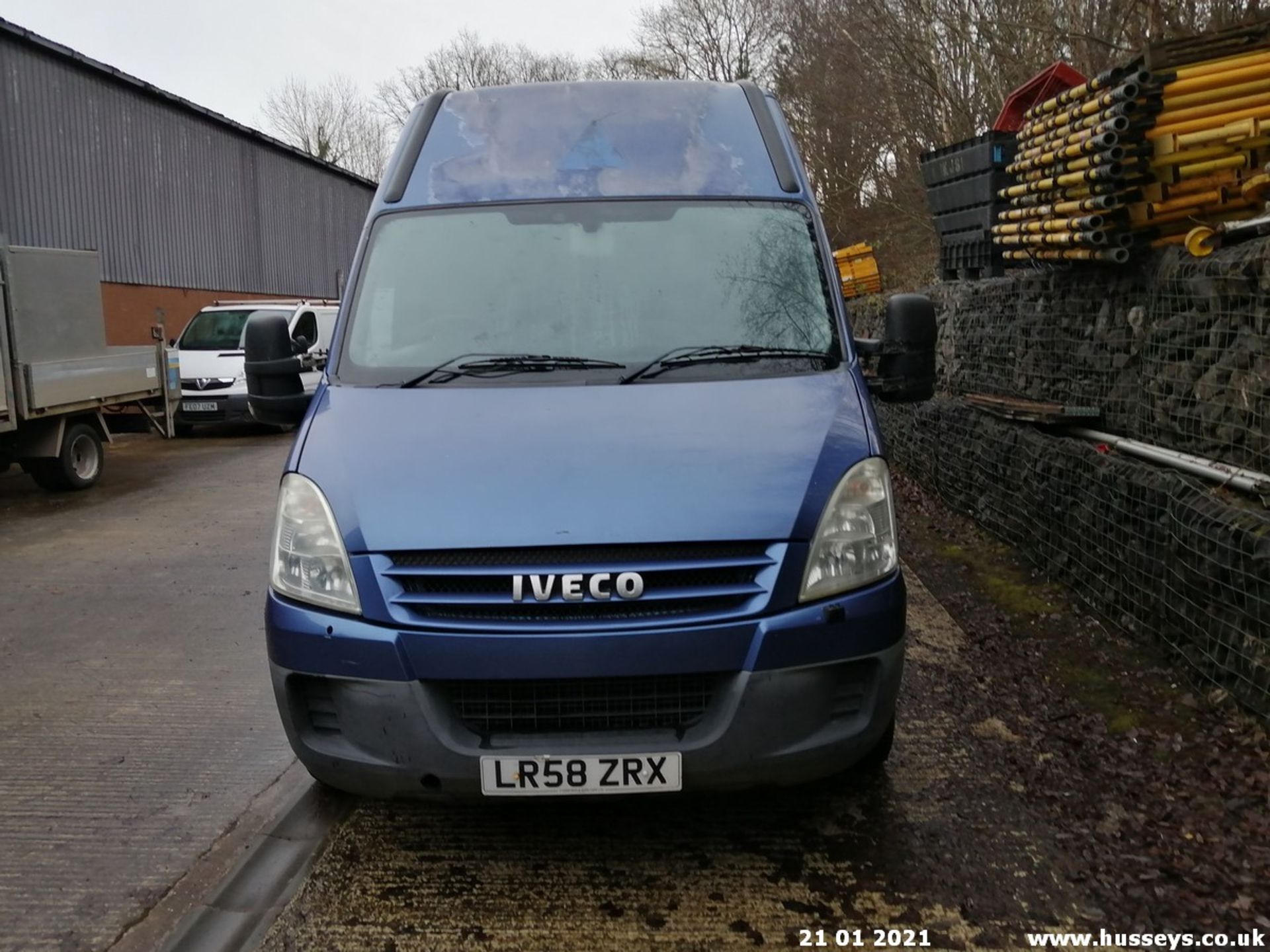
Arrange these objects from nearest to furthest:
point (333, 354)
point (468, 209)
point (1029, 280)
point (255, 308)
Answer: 1. point (333, 354)
2. point (468, 209)
3. point (1029, 280)
4. point (255, 308)

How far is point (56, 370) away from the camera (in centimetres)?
1113

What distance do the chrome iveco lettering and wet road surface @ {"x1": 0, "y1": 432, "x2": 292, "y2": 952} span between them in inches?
62.0

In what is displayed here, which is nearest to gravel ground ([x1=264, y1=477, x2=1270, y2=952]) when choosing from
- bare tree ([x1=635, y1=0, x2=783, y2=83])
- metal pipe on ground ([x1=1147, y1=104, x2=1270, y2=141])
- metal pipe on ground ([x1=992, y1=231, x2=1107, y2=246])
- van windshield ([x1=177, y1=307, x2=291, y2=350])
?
metal pipe on ground ([x1=992, y1=231, x2=1107, y2=246])

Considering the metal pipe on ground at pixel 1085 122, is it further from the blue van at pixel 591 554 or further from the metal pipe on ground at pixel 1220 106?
the blue van at pixel 591 554

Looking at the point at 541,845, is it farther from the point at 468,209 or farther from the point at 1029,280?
the point at 1029,280

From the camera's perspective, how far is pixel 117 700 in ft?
17.3

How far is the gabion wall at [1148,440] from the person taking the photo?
4.43m

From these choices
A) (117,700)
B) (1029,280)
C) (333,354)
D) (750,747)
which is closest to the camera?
(750,747)

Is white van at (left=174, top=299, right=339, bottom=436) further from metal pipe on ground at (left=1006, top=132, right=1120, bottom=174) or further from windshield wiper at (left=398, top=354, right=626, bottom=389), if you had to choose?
windshield wiper at (left=398, top=354, right=626, bottom=389)

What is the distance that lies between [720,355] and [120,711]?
3248 millimetres

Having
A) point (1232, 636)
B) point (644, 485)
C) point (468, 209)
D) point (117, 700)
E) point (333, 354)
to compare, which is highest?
point (468, 209)

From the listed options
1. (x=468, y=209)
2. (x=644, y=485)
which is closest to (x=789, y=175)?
(x=468, y=209)

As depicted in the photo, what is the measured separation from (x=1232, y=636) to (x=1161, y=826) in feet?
3.47

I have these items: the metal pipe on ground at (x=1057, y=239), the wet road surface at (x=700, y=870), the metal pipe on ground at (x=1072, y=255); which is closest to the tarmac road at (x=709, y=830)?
the wet road surface at (x=700, y=870)
